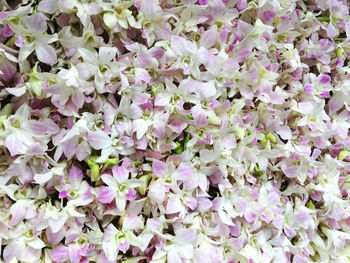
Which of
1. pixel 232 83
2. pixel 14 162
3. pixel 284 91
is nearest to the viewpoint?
pixel 14 162

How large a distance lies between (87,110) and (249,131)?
361mm

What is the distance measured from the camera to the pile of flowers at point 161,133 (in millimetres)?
695

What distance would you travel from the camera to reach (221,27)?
2.73 feet

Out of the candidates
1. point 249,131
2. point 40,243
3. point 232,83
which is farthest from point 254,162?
point 40,243

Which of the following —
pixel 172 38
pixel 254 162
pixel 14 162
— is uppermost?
pixel 172 38

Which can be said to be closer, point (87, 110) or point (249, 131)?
point (87, 110)

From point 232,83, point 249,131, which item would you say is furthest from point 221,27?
point 249,131

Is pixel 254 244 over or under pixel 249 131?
under

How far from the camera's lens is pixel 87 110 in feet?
2.47

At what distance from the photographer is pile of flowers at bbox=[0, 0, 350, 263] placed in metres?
0.70

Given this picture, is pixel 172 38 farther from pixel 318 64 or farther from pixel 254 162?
pixel 318 64

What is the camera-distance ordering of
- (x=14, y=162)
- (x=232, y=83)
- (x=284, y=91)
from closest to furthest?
(x=14, y=162) → (x=232, y=83) → (x=284, y=91)

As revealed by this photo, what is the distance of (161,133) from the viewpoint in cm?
75

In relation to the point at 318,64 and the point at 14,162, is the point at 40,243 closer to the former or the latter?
the point at 14,162
